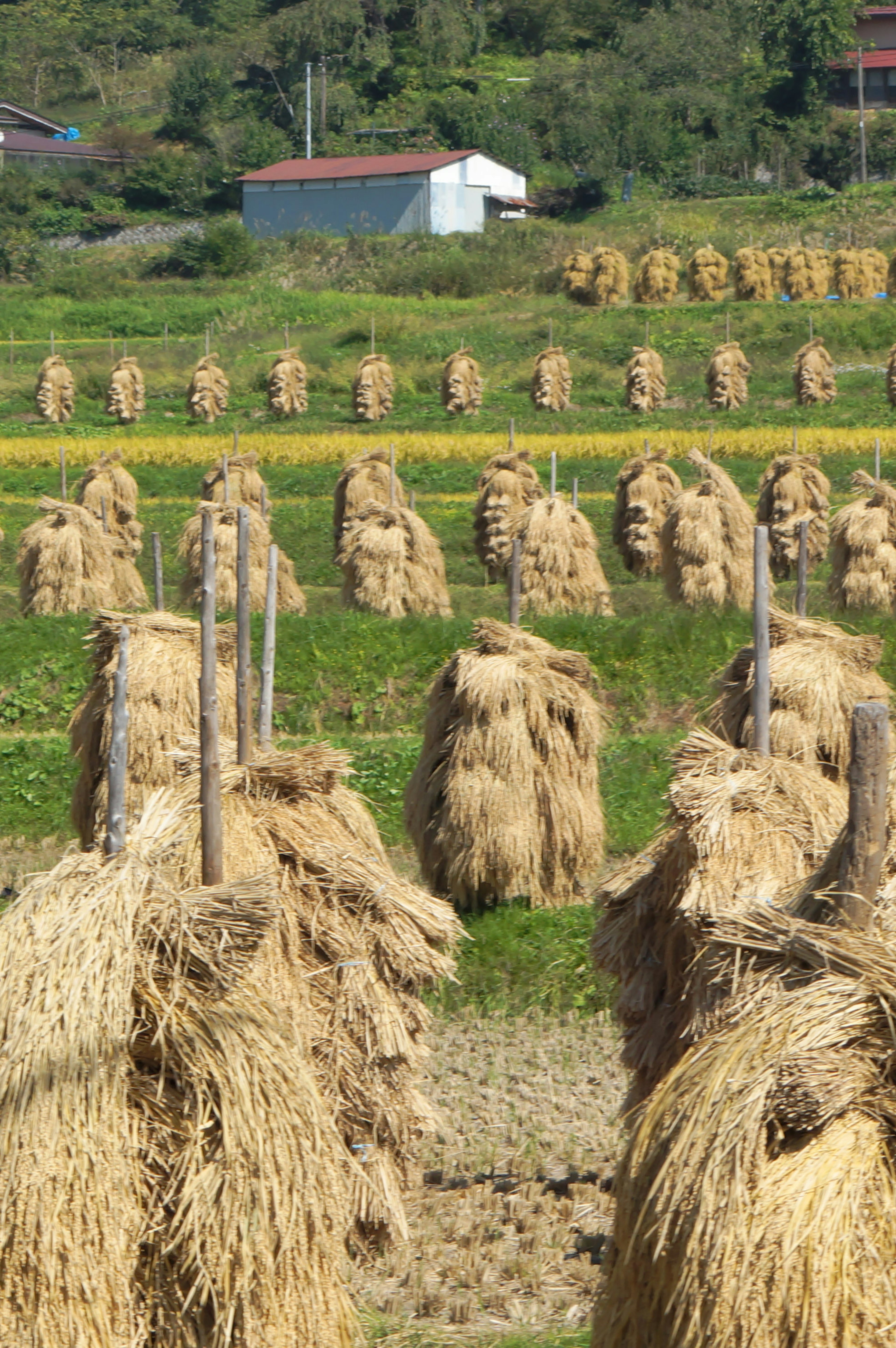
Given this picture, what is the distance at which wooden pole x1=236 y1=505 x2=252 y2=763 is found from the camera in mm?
8445

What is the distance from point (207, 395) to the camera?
5209 centimetres

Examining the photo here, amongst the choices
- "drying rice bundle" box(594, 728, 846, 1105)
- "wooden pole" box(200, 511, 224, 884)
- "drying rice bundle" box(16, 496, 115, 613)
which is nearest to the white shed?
"drying rice bundle" box(16, 496, 115, 613)

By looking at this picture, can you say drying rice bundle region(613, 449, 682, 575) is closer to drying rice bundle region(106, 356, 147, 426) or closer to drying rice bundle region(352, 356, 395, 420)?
drying rice bundle region(352, 356, 395, 420)

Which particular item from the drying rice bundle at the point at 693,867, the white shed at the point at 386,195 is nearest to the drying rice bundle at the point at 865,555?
the drying rice bundle at the point at 693,867

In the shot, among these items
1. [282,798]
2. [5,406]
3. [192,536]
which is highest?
[5,406]

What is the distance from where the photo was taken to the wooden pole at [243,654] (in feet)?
27.7

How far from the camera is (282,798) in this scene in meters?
8.34

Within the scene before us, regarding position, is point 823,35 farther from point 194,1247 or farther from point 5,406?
point 194,1247

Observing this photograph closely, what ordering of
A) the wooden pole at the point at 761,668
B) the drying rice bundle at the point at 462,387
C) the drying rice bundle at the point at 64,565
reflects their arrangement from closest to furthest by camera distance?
the wooden pole at the point at 761,668 < the drying rice bundle at the point at 64,565 < the drying rice bundle at the point at 462,387

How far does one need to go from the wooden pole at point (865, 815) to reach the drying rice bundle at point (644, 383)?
44.7 meters

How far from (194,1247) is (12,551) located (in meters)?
31.1

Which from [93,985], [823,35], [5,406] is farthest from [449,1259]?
[823,35]

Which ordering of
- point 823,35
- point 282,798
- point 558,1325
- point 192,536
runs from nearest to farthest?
point 558,1325 → point 282,798 → point 192,536 → point 823,35

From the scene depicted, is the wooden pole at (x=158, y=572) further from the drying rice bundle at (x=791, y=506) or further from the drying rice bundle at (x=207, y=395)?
the drying rice bundle at (x=207, y=395)
